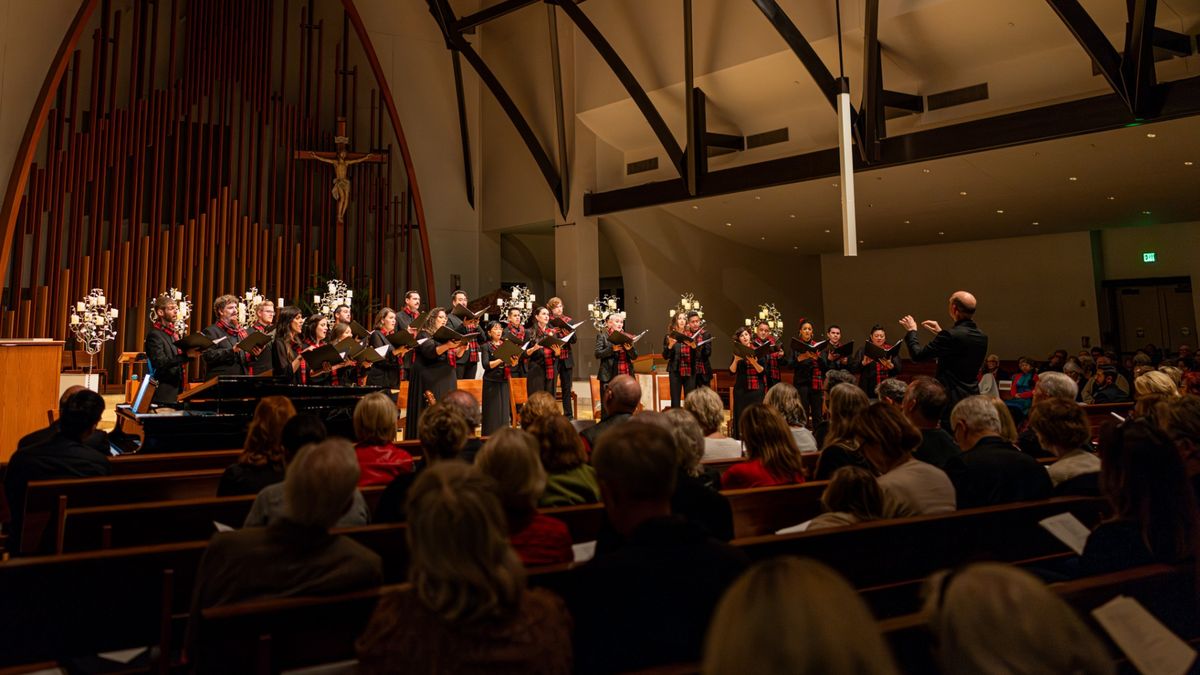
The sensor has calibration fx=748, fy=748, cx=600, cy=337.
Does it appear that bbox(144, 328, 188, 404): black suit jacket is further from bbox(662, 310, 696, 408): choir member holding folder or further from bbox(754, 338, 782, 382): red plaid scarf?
bbox(754, 338, 782, 382): red plaid scarf

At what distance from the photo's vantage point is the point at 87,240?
11258mm

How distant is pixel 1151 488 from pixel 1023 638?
1.38 metres

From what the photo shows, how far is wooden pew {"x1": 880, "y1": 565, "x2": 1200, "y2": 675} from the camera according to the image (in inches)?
57.5

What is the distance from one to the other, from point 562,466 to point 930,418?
1839 mm

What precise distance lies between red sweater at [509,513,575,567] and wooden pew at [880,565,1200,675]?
0.78 m

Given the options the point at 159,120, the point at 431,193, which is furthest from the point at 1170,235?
the point at 159,120

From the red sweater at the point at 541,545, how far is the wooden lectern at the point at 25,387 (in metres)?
5.08

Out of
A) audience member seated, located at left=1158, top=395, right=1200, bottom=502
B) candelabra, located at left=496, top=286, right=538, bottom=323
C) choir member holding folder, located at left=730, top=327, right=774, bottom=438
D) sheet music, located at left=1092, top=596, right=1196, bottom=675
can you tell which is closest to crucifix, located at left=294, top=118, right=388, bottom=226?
candelabra, located at left=496, top=286, right=538, bottom=323

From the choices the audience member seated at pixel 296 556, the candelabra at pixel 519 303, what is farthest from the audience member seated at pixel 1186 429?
the candelabra at pixel 519 303

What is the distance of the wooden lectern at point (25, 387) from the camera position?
5254 millimetres

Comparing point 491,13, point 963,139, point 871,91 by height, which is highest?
point 491,13

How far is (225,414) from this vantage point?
4570 mm

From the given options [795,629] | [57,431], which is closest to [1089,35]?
[795,629]

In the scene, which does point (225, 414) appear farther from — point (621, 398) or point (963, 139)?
point (963, 139)
